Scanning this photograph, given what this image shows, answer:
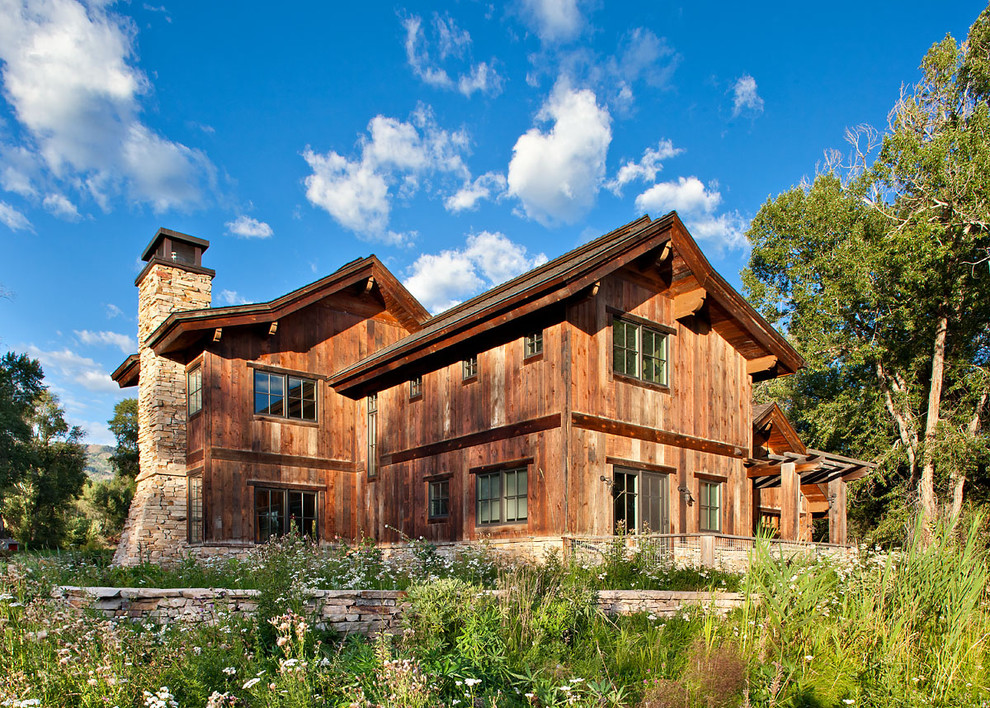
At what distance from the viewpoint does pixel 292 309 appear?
1834cm

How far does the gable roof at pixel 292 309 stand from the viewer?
17.0 meters

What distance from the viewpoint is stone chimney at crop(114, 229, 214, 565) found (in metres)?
17.4

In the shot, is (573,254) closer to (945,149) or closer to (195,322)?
(195,322)

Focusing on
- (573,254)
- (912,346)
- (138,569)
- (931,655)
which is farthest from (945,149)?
(138,569)

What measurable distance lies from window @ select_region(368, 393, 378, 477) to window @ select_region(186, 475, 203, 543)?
3.95m

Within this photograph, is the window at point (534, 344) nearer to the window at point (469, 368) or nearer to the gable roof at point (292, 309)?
the window at point (469, 368)

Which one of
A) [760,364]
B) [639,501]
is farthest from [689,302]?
[639,501]

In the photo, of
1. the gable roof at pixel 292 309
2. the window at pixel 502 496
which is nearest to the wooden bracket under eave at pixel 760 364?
the window at pixel 502 496

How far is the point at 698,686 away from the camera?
5.98 meters

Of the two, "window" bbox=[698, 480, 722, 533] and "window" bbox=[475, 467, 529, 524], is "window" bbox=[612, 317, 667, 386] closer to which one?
"window" bbox=[698, 480, 722, 533]

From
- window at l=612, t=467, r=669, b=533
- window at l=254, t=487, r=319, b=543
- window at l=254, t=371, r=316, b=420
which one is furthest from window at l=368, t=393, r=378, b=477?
window at l=612, t=467, r=669, b=533

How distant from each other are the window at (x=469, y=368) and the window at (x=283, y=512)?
5.56 m

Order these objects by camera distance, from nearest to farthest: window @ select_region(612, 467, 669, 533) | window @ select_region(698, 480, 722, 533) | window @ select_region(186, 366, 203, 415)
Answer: window @ select_region(612, 467, 669, 533)
window @ select_region(698, 480, 722, 533)
window @ select_region(186, 366, 203, 415)

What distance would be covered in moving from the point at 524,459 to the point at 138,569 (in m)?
6.69
